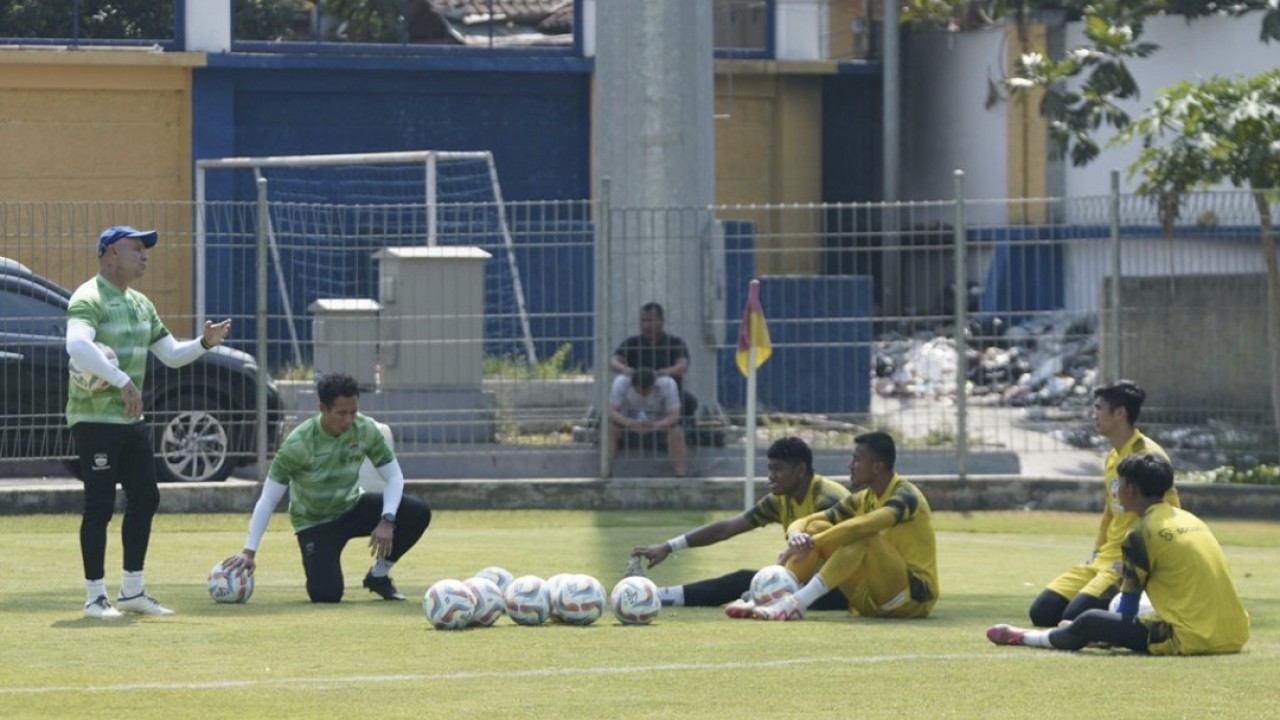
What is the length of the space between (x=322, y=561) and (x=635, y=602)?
187 cm

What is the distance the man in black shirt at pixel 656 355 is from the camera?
18875mm

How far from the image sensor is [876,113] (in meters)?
32.7

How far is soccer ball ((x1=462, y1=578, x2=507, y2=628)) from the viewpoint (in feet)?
35.8

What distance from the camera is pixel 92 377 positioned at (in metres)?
11.0

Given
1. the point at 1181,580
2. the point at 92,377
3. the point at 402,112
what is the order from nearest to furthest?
1. the point at 1181,580
2. the point at 92,377
3. the point at 402,112

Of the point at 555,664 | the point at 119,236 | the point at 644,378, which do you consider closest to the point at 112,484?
the point at 119,236

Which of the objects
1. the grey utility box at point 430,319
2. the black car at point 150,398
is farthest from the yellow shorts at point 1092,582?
the black car at point 150,398

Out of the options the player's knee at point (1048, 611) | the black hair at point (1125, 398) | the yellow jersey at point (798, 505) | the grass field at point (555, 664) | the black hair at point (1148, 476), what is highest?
the black hair at point (1125, 398)

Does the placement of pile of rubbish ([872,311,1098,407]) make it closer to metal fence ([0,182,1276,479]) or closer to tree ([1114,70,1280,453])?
metal fence ([0,182,1276,479])

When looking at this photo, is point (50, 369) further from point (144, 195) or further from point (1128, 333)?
point (144, 195)

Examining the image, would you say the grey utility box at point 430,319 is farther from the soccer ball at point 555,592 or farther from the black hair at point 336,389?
the soccer ball at point 555,592

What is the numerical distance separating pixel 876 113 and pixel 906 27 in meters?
1.35

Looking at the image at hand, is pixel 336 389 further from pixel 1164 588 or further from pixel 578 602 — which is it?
pixel 1164 588

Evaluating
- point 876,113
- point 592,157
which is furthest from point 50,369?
point 876,113
